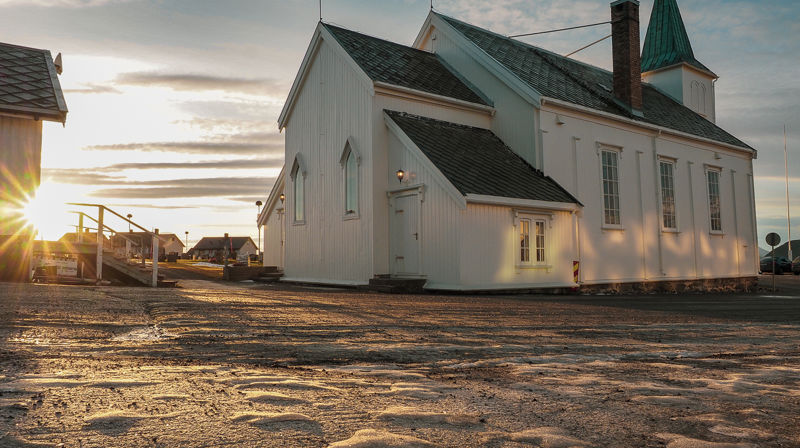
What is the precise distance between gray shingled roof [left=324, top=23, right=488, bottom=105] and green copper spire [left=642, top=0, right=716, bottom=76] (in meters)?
13.8

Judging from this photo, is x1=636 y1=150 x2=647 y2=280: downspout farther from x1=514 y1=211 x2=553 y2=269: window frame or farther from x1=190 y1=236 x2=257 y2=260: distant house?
x1=190 y1=236 x2=257 y2=260: distant house

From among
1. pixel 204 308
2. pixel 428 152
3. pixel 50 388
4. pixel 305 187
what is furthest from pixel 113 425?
pixel 305 187

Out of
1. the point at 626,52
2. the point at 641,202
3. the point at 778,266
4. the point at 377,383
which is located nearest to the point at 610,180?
the point at 641,202

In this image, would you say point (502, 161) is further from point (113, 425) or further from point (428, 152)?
point (113, 425)

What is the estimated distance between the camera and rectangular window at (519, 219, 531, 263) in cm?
1662

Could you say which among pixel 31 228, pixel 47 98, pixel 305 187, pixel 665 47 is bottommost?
pixel 31 228

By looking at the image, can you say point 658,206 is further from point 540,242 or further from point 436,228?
point 436,228

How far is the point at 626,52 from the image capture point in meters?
22.3


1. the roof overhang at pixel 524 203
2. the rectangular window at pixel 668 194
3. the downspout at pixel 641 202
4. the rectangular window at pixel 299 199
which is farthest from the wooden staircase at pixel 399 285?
the rectangular window at pixel 668 194

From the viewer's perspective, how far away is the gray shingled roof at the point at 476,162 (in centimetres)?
1596

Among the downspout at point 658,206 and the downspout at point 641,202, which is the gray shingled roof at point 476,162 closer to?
the downspout at point 641,202

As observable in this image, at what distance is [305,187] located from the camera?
2036cm

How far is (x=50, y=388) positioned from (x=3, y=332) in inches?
113

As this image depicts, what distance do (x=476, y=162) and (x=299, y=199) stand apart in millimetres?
6553
